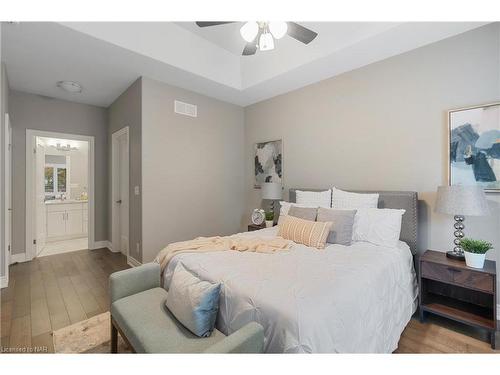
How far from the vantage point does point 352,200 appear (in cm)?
272

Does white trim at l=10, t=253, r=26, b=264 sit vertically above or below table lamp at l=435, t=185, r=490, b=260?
below

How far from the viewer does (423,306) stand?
7.07ft

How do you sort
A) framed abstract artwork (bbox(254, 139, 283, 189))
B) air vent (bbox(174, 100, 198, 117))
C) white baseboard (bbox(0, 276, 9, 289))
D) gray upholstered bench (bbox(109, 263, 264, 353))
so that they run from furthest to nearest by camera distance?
framed abstract artwork (bbox(254, 139, 283, 189)), air vent (bbox(174, 100, 198, 117)), white baseboard (bbox(0, 276, 9, 289)), gray upholstered bench (bbox(109, 263, 264, 353))

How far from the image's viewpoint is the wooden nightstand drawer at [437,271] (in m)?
2.03

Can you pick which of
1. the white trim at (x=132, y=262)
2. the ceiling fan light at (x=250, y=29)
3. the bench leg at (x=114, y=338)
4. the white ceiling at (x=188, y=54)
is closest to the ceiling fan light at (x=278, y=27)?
the ceiling fan light at (x=250, y=29)

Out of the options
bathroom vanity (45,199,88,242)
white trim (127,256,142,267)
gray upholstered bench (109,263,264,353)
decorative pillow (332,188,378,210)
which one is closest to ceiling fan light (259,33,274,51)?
decorative pillow (332,188,378,210)

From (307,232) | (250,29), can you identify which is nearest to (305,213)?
(307,232)

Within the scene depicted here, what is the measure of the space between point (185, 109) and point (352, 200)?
107 inches

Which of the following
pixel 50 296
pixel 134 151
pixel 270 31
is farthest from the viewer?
pixel 134 151

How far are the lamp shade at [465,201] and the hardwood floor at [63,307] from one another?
1017 millimetres

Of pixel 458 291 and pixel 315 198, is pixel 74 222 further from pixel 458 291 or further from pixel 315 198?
pixel 458 291

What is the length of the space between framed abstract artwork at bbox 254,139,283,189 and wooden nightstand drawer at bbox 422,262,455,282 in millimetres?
2232

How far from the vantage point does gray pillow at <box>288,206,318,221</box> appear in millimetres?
2611

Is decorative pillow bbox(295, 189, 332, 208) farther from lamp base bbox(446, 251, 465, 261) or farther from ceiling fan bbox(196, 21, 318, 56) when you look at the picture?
ceiling fan bbox(196, 21, 318, 56)
